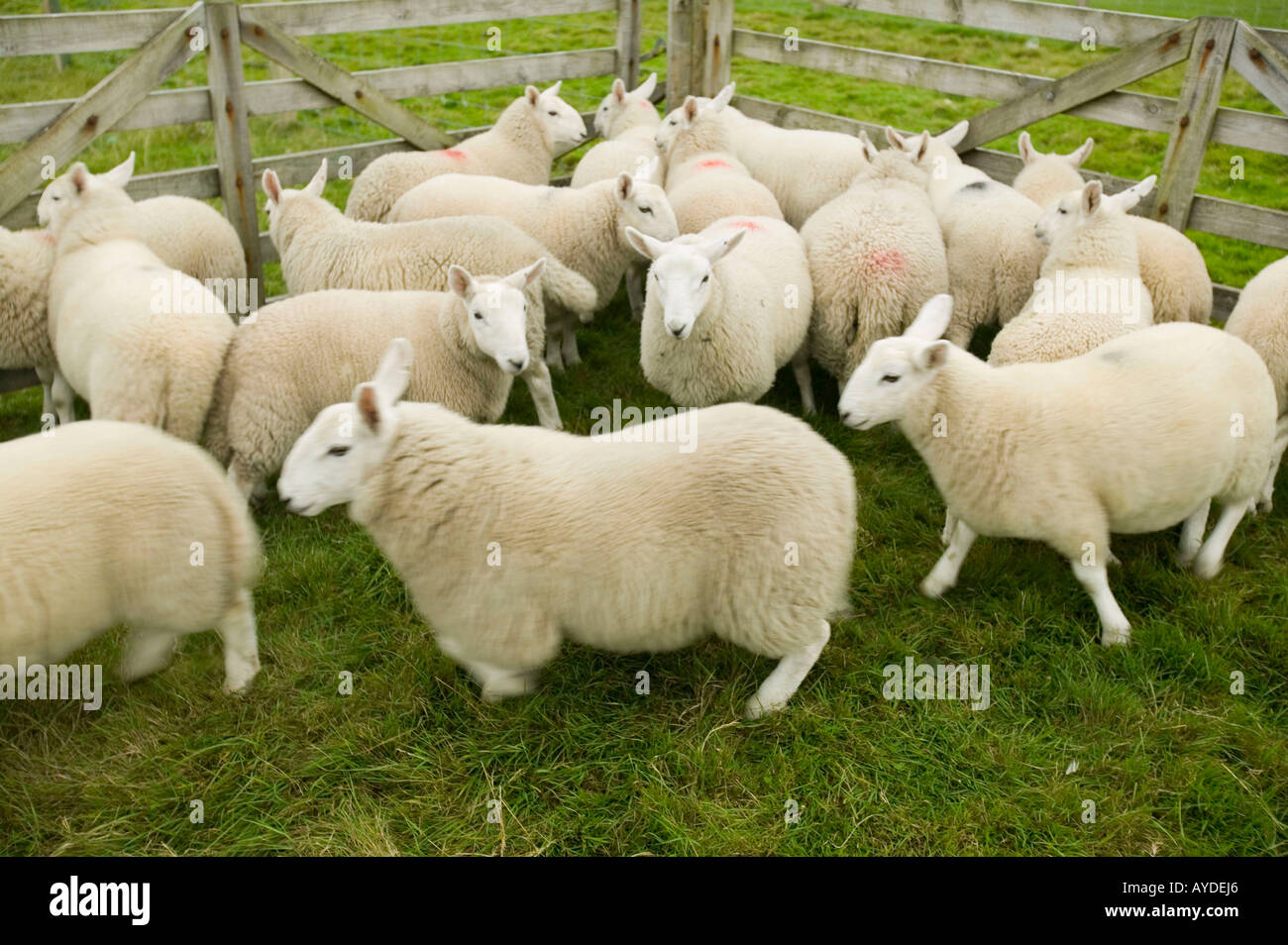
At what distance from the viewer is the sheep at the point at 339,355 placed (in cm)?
470

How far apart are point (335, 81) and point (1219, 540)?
18.8ft

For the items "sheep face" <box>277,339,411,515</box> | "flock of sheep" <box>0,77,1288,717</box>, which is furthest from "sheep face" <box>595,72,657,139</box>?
"sheep face" <box>277,339,411,515</box>

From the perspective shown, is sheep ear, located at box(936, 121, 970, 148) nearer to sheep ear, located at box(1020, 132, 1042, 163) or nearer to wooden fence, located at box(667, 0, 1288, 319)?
wooden fence, located at box(667, 0, 1288, 319)

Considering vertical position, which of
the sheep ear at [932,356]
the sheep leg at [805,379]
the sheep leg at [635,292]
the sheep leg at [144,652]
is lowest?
the sheep leg at [144,652]

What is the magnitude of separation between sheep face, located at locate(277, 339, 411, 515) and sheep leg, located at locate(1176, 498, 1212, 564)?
11.4 ft

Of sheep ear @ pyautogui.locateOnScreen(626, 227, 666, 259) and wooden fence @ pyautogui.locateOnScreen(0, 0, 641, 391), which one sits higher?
wooden fence @ pyautogui.locateOnScreen(0, 0, 641, 391)

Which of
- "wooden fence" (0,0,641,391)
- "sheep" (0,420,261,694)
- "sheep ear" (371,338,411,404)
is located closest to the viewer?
"sheep" (0,420,261,694)

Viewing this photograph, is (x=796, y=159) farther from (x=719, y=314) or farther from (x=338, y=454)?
(x=338, y=454)

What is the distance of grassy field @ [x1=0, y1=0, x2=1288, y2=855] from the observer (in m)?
3.33

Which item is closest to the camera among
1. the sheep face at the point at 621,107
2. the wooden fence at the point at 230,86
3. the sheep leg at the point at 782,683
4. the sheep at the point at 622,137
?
the sheep leg at the point at 782,683

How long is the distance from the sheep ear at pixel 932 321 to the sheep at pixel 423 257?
200 centimetres

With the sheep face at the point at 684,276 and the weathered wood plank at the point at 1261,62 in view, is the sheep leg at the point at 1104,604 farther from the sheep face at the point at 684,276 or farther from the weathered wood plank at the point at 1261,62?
the weathered wood plank at the point at 1261,62

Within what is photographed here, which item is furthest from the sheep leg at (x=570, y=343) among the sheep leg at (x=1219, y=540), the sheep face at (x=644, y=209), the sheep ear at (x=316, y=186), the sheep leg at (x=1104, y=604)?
the sheep leg at (x=1219, y=540)

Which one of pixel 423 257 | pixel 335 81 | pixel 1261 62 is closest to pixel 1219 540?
pixel 1261 62
